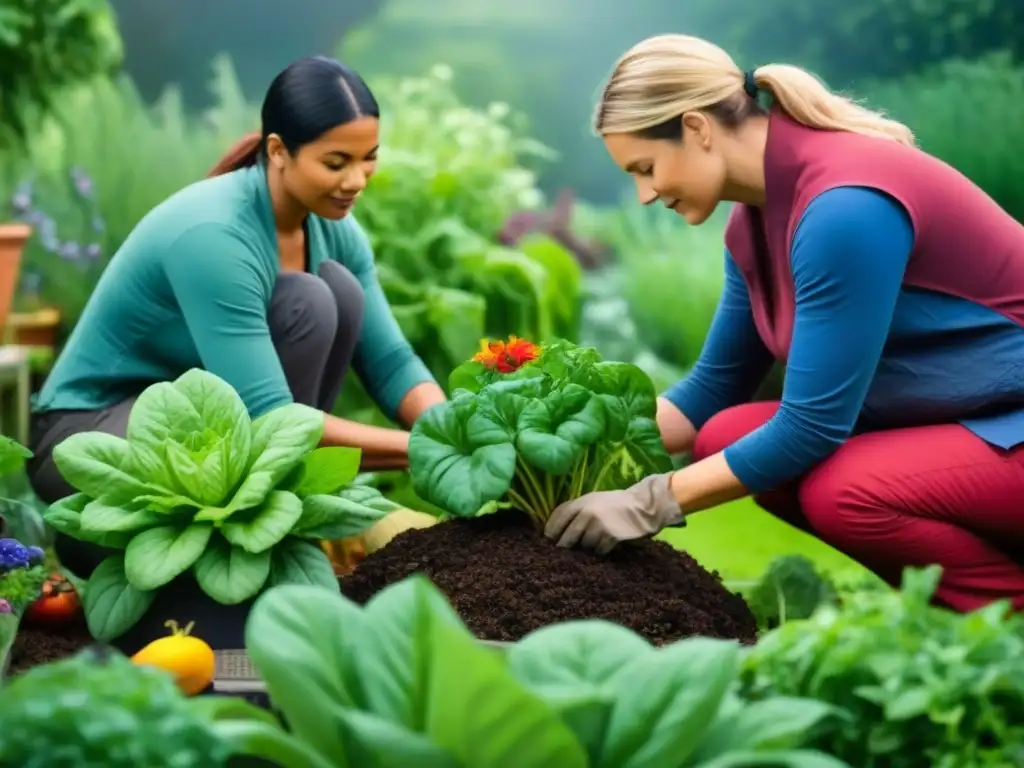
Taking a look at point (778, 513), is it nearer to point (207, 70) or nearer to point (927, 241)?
point (927, 241)

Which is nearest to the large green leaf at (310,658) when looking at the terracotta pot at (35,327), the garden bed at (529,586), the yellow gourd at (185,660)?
the yellow gourd at (185,660)

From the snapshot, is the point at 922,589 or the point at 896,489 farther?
the point at 896,489

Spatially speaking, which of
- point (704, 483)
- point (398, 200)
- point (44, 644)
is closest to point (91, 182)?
point (398, 200)

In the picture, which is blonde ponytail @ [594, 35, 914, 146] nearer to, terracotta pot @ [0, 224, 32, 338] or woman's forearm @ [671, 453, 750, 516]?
woman's forearm @ [671, 453, 750, 516]

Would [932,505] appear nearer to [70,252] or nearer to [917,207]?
[917,207]

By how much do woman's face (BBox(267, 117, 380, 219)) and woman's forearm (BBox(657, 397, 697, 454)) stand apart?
76 cm

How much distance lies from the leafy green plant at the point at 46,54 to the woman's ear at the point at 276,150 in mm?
2603

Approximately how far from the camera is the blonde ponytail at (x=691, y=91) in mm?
2301

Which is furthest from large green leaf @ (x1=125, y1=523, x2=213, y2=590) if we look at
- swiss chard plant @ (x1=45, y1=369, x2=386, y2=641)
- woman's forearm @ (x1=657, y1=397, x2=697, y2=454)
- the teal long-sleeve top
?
woman's forearm @ (x1=657, y1=397, x2=697, y2=454)

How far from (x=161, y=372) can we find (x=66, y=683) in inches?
64.8

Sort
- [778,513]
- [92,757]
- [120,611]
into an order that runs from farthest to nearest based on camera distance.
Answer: [778,513], [120,611], [92,757]

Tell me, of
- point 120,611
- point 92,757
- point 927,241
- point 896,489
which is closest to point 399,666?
point 92,757

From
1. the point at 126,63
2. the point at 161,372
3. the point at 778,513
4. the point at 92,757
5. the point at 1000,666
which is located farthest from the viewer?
the point at 126,63

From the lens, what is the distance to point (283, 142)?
2.71 meters
